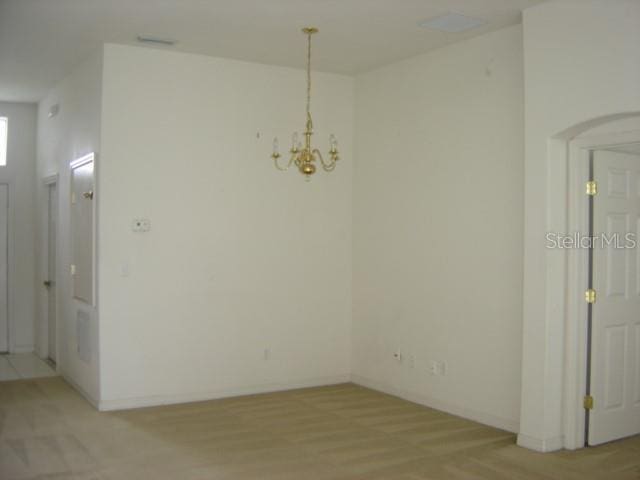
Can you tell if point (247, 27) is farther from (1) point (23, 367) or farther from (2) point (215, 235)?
(1) point (23, 367)

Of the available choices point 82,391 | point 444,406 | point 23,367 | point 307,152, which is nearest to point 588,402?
point 444,406

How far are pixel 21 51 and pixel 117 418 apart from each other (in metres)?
3.34

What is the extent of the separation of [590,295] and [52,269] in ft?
19.5

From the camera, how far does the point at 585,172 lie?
4742 millimetres

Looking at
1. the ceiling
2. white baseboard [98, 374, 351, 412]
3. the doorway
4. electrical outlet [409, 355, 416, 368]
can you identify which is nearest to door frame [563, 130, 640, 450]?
the ceiling

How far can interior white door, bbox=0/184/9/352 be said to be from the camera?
8.45 meters

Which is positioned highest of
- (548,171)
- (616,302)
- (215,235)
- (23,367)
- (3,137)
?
(3,137)

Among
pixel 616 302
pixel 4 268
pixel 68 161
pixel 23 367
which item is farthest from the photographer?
pixel 4 268

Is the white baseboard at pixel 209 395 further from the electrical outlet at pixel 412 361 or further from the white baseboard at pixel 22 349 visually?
the white baseboard at pixel 22 349

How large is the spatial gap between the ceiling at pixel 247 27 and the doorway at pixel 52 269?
180cm

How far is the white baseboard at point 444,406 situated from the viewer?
522 centimetres

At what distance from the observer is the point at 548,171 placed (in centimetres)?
466

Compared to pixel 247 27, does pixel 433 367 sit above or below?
below

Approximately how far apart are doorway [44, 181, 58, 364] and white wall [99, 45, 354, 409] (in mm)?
2180
